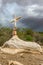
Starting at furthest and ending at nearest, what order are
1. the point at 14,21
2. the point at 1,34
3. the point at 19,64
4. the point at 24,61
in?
the point at 1,34
the point at 14,21
the point at 24,61
the point at 19,64

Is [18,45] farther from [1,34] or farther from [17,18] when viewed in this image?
[1,34]

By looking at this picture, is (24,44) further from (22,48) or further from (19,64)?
(19,64)

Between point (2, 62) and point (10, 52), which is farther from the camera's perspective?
point (10, 52)

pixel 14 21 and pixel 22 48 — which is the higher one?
pixel 14 21

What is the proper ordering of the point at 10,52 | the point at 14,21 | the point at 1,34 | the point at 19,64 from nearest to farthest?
the point at 19,64
the point at 10,52
the point at 14,21
the point at 1,34

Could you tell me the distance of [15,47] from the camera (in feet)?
44.5

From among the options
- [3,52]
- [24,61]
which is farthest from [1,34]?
[24,61]

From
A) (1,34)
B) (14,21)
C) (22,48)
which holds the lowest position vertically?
(1,34)

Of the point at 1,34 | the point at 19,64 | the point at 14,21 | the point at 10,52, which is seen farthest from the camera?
the point at 1,34

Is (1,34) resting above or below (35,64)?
below

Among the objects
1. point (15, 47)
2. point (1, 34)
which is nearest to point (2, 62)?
point (15, 47)

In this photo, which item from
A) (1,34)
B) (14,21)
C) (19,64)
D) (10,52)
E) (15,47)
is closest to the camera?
(19,64)

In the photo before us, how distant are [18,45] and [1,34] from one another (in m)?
17.4

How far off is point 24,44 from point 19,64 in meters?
4.84
